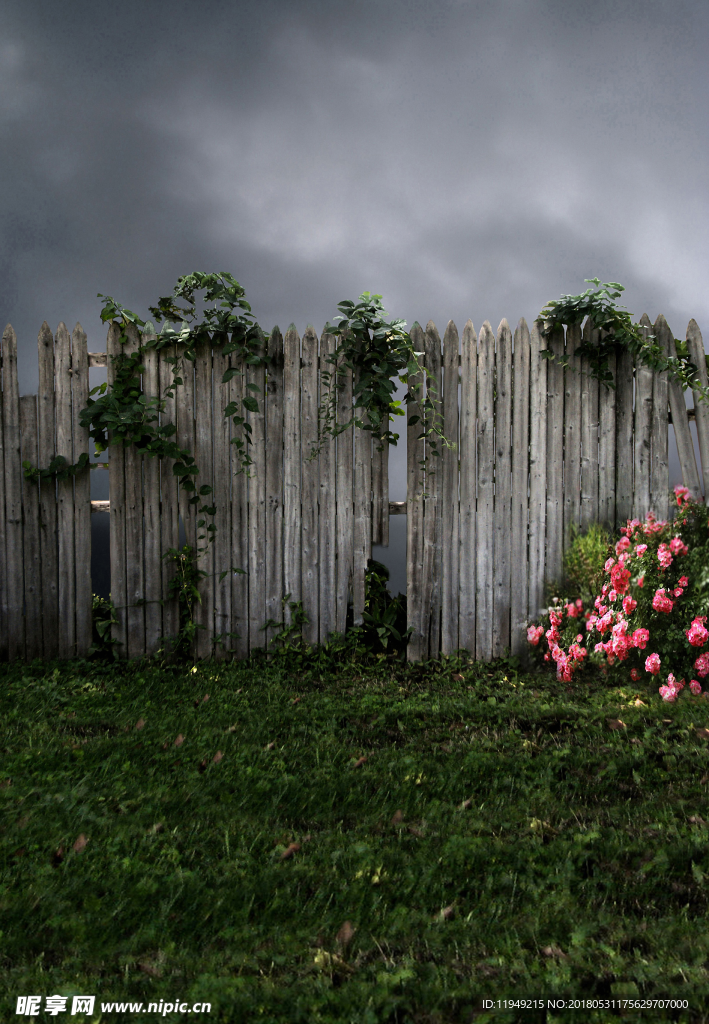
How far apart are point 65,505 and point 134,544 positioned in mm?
664

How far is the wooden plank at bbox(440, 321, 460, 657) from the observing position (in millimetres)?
4930

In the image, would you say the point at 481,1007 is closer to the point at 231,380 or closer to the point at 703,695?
the point at 703,695

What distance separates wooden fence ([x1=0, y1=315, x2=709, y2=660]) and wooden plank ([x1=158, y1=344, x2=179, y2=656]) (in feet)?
0.04

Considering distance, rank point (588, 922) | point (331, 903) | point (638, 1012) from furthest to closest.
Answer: point (331, 903)
point (588, 922)
point (638, 1012)

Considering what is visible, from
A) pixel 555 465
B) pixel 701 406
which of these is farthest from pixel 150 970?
pixel 701 406

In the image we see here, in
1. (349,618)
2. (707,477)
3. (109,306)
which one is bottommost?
(349,618)

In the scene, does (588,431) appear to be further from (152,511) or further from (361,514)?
(152,511)

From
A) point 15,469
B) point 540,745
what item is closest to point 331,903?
point 540,745

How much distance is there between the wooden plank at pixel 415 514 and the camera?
4.94 meters

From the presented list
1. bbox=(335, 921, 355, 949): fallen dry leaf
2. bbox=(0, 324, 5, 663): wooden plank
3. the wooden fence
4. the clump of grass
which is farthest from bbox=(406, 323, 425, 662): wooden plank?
bbox=(0, 324, 5, 663): wooden plank

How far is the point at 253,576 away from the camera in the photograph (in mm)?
5016

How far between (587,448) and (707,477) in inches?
39.2

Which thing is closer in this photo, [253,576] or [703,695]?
→ [703,695]

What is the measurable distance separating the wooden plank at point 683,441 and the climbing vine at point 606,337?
9 cm
